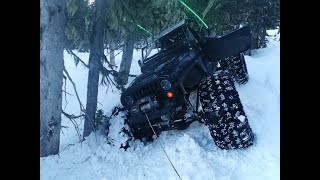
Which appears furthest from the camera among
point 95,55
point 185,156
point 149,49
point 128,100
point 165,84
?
point 149,49

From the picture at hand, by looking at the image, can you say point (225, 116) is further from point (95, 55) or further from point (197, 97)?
point (95, 55)

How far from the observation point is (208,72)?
584cm

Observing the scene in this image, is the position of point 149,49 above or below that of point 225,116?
above

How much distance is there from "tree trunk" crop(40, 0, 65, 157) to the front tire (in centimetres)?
299

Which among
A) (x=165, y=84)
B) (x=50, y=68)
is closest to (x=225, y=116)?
(x=165, y=84)

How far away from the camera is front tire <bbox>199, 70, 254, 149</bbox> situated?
486 centimetres

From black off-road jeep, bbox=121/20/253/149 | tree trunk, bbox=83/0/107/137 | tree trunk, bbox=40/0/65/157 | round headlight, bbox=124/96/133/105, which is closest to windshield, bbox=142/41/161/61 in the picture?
tree trunk, bbox=83/0/107/137

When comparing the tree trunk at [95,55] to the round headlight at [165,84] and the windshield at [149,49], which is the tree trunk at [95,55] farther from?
the round headlight at [165,84]

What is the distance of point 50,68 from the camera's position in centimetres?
536

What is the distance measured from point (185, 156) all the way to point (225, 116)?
1.13 meters

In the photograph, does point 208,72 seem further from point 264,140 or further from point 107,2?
point 107,2

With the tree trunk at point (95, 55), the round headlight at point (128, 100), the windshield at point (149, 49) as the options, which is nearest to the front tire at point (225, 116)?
the round headlight at point (128, 100)

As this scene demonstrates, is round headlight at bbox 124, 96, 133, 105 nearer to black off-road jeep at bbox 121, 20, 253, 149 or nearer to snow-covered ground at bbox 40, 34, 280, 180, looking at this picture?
black off-road jeep at bbox 121, 20, 253, 149
